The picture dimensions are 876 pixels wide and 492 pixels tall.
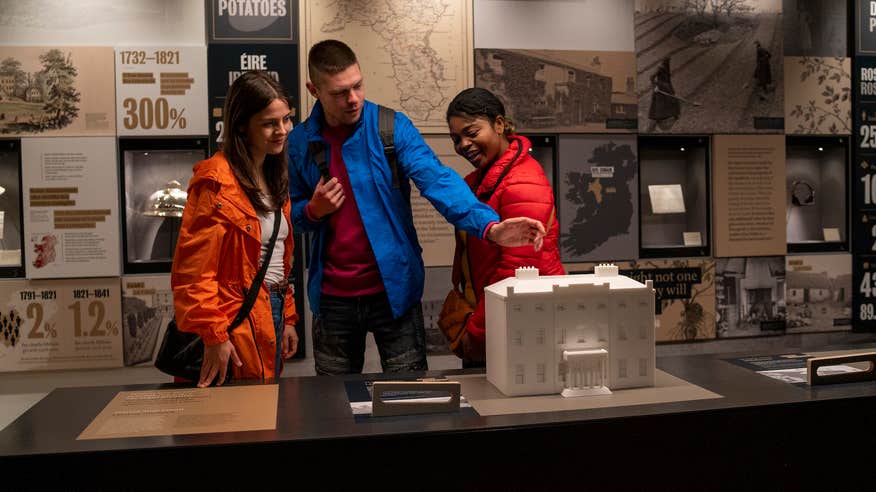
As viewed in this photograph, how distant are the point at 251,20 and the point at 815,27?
3567mm

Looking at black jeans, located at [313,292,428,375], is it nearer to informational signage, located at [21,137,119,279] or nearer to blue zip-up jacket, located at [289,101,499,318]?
blue zip-up jacket, located at [289,101,499,318]

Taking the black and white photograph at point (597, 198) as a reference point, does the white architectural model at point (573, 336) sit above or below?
below

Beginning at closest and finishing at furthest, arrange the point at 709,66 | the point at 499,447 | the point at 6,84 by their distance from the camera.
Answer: the point at 499,447, the point at 6,84, the point at 709,66

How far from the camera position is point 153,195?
14.2 feet

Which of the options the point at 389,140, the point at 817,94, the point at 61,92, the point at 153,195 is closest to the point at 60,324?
the point at 153,195

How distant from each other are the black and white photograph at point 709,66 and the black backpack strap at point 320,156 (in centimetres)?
262

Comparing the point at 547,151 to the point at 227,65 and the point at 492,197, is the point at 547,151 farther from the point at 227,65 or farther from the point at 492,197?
the point at 492,197

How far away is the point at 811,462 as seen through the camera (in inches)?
71.6

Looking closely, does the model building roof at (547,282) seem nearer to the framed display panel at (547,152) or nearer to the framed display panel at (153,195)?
the framed display panel at (547,152)

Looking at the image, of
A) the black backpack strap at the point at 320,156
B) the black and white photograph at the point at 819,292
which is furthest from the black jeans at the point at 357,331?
the black and white photograph at the point at 819,292

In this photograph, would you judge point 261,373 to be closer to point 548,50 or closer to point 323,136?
point 323,136

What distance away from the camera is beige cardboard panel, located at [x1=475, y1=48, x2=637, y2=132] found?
4.47 metres

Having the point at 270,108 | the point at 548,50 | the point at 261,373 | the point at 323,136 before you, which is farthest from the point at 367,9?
the point at 261,373

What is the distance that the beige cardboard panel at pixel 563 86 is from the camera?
4469mm
